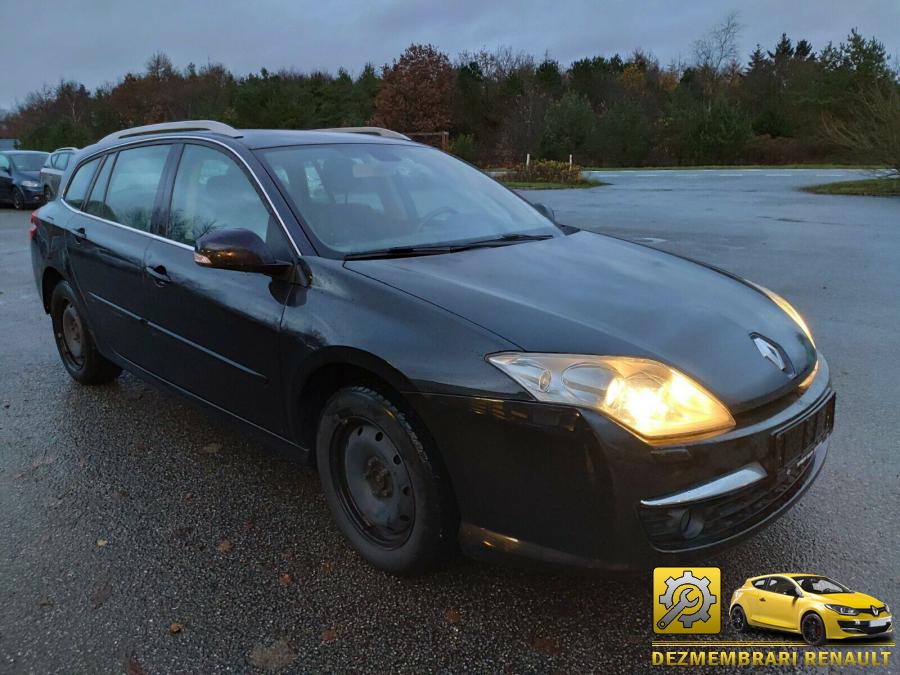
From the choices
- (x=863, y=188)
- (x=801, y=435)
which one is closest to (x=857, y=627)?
(x=801, y=435)

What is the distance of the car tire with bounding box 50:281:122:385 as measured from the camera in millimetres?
4512

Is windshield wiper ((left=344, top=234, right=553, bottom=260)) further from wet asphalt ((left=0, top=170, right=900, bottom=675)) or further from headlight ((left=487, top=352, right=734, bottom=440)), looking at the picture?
wet asphalt ((left=0, top=170, right=900, bottom=675))

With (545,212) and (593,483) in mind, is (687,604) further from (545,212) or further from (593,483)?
(545,212)

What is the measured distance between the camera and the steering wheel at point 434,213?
10.8 ft

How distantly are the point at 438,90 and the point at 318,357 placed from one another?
53113 mm

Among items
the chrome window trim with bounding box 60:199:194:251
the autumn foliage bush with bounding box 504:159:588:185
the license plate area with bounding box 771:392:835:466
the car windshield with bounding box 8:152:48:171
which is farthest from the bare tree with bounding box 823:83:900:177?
the car windshield with bounding box 8:152:48:171

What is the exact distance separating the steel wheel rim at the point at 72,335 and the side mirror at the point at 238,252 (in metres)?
2.25

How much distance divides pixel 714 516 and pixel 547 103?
49.3 meters

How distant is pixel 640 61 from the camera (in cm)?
6538

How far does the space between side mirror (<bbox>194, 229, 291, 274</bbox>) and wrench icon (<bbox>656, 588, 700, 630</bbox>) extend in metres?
1.85

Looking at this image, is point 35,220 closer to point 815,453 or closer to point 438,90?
point 815,453

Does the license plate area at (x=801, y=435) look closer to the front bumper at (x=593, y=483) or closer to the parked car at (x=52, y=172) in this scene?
the front bumper at (x=593, y=483)

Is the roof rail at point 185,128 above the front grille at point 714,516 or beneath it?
above

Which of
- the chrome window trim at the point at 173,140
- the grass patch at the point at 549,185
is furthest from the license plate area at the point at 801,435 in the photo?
the grass patch at the point at 549,185
